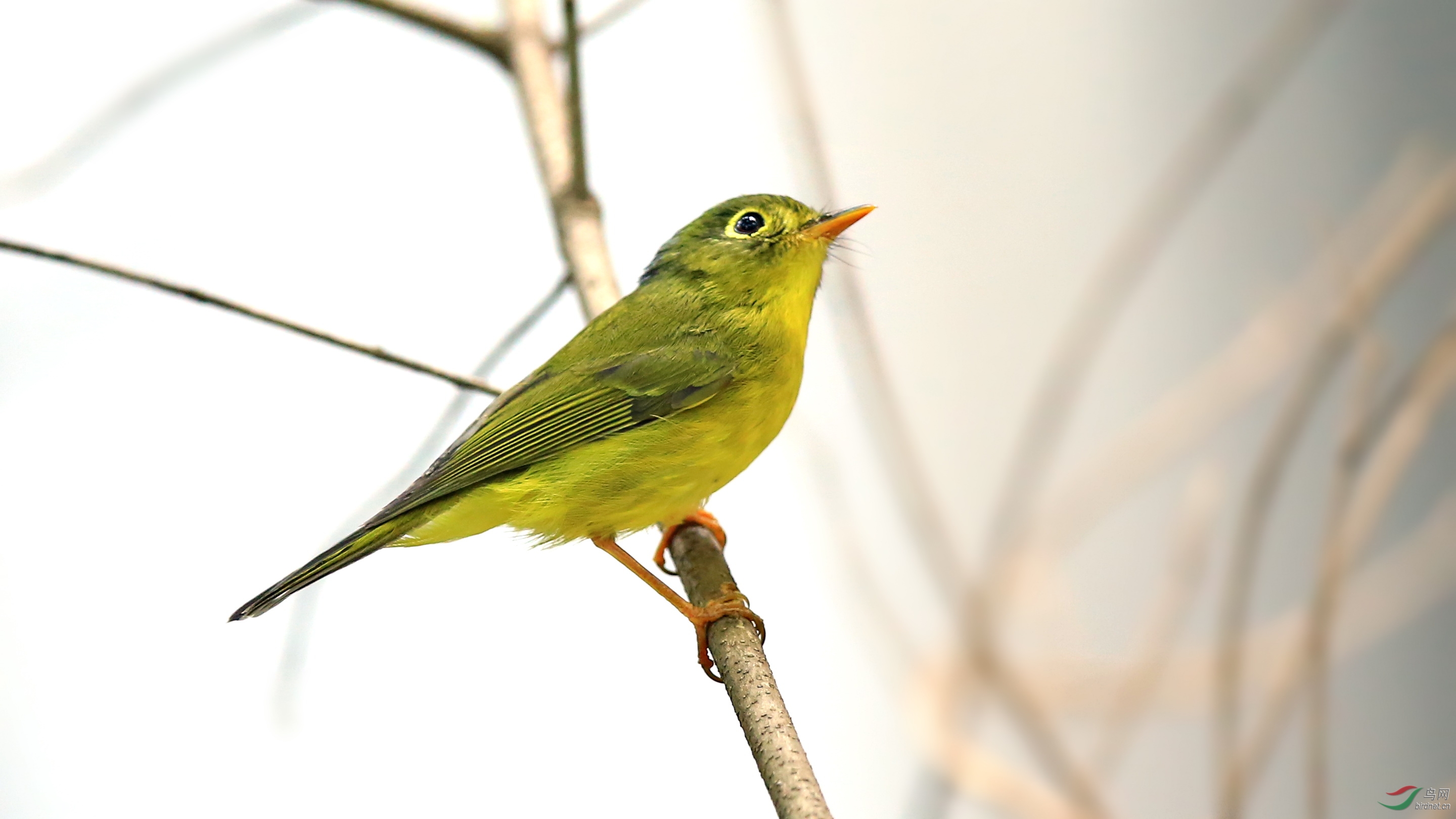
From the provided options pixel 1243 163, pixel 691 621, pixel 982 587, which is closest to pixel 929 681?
pixel 982 587

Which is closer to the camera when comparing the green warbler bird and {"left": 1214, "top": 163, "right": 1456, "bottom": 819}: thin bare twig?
{"left": 1214, "top": 163, "right": 1456, "bottom": 819}: thin bare twig

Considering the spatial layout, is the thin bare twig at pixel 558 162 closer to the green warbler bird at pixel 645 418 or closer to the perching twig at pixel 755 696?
the green warbler bird at pixel 645 418

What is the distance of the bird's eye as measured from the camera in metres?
3.20

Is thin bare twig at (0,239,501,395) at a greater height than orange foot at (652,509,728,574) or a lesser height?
greater

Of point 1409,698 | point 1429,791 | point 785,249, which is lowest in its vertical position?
point 1429,791

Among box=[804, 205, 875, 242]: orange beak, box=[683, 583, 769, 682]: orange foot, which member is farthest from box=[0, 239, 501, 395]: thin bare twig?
box=[804, 205, 875, 242]: orange beak

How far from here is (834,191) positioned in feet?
8.71

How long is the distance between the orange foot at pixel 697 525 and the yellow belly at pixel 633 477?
25cm

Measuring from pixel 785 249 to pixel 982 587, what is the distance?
1.10 meters

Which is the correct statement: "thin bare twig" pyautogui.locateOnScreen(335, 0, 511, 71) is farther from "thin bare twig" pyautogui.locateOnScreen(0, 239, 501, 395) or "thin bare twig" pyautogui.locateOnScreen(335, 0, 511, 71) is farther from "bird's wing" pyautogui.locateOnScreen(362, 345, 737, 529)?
"thin bare twig" pyautogui.locateOnScreen(0, 239, 501, 395)

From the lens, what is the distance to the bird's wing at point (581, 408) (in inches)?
114

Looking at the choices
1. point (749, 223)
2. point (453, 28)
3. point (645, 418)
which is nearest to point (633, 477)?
point (645, 418)

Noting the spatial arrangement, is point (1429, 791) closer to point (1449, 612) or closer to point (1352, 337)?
point (1449, 612)

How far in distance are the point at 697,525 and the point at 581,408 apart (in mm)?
512
